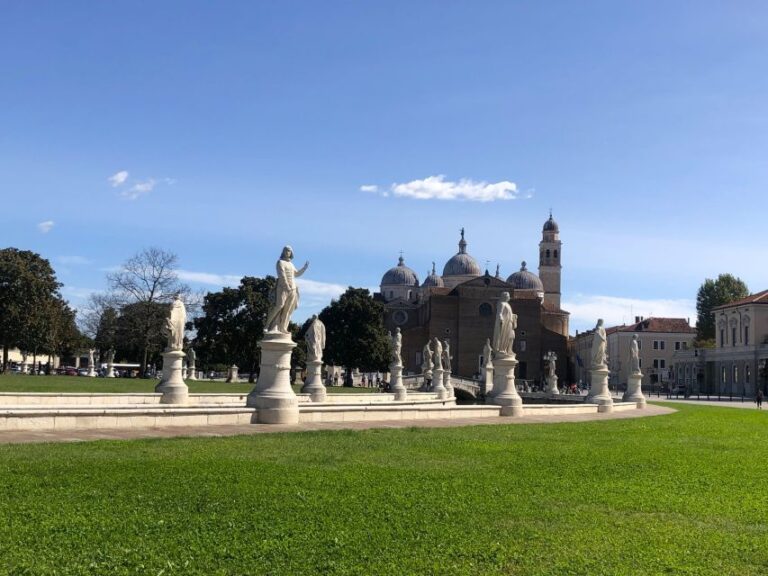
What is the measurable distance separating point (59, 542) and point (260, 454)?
5.29 m

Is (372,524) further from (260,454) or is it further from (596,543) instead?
(260,454)

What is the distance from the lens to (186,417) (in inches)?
621

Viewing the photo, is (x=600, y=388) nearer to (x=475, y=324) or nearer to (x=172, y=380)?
(x=172, y=380)

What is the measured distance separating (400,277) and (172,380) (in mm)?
118111

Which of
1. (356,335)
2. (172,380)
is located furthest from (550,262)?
(172,380)

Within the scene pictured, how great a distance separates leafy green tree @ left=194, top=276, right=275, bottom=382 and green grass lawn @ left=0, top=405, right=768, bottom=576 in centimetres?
5608

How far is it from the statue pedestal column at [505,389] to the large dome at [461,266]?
4378 inches

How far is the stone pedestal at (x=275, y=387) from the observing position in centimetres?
1700

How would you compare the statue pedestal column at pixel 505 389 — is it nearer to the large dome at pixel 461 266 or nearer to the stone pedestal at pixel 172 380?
the stone pedestal at pixel 172 380

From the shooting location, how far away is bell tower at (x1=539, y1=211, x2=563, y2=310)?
457 feet

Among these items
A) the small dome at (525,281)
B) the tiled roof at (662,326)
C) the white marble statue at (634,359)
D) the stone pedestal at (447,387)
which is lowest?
the stone pedestal at (447,387)

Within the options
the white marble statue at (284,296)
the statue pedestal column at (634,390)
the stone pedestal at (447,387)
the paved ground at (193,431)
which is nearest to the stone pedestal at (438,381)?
the stone pedestal at (447,387)

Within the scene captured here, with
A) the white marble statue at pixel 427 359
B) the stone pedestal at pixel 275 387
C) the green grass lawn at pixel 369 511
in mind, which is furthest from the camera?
the white marble statue at pixel 427 359

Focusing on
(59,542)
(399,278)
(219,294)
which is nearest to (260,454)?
(59,542)
